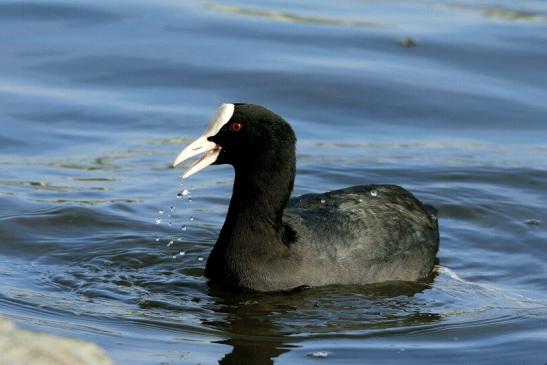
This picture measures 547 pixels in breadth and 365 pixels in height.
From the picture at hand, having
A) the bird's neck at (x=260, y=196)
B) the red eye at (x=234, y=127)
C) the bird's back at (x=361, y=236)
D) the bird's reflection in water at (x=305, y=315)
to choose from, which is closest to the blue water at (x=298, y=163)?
the bird's reflection in water at (x=305, y=315)

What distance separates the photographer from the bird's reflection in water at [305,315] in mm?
6297

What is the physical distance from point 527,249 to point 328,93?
373 centimetres

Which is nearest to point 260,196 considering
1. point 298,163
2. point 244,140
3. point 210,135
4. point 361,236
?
point 244,140

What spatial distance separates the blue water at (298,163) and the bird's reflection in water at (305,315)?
16mm

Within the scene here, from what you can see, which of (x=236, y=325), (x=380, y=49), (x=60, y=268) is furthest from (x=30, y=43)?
(x=236, y=325)

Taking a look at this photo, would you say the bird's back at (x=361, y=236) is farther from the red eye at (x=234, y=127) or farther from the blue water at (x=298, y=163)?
the red eye at (x=234, y=127)

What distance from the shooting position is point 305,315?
6.77m

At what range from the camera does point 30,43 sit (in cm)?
1254

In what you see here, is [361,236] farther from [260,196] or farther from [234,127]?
[234,127]

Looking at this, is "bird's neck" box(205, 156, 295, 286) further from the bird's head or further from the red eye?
the red eye

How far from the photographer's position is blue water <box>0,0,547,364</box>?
653 cm

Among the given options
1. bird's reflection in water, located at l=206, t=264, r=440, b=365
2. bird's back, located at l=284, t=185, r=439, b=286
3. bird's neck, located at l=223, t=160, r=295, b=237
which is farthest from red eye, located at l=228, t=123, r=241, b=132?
bird's reflection in water, located at l=206, t=264, r=440, b=365

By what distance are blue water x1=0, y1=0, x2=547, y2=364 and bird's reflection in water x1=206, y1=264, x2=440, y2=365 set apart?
0.05 ft

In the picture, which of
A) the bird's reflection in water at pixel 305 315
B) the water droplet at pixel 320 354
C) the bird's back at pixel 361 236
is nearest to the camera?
the water droplet at pixel 320 354
